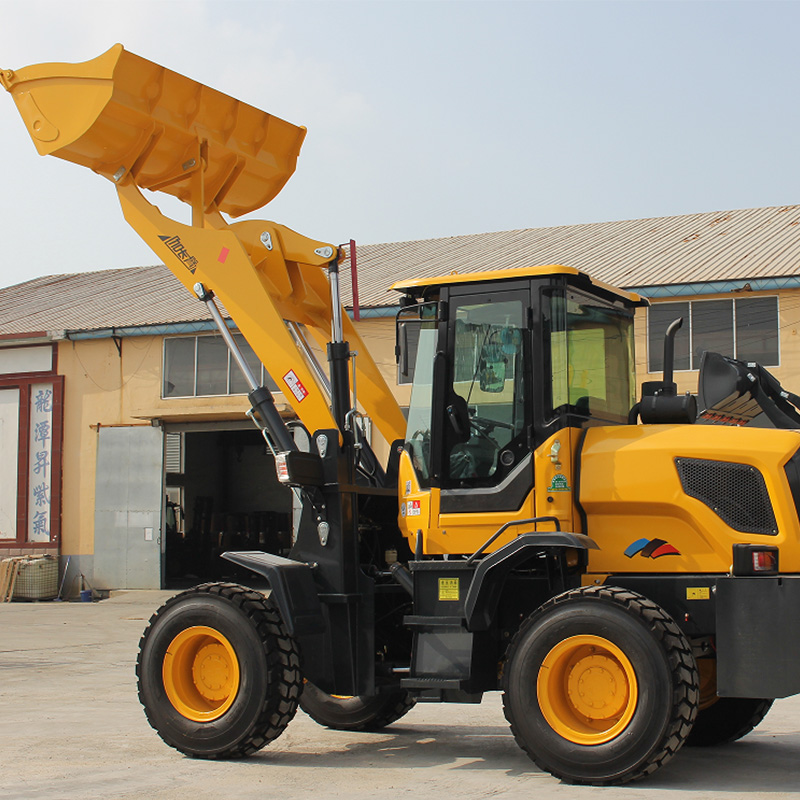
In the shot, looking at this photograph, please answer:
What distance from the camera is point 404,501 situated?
26.2ft

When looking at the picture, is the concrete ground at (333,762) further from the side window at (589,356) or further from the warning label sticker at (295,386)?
the warning label sticker at (295,386)

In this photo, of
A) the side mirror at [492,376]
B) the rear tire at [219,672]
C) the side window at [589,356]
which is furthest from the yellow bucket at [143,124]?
the rear tire at [219,672]

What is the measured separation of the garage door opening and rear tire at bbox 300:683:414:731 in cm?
2280

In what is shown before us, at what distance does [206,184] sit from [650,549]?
4561mm

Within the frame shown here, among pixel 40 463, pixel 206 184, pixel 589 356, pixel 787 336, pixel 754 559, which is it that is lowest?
pixel 754 559

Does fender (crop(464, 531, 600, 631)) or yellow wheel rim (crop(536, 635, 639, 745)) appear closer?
yellow wheel rim (crop(536, 635, 639, 745))

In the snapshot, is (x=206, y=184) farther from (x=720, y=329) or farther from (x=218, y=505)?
(x=218, y=505)

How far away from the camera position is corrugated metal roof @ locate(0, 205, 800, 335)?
24.6 meters

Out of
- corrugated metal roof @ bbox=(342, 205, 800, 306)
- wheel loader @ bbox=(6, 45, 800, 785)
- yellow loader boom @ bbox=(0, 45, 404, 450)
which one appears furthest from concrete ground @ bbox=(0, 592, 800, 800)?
corrugated metal roof @ bbox=(342, 205, 800, 306)

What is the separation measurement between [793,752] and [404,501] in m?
3.27

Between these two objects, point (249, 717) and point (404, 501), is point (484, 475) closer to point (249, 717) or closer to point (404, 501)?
point (404, 501)

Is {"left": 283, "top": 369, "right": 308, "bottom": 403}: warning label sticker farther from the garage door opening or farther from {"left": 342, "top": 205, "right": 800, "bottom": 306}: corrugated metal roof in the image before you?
the garage door opening

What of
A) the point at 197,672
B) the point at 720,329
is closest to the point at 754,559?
the point at 197,672

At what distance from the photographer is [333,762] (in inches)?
307
